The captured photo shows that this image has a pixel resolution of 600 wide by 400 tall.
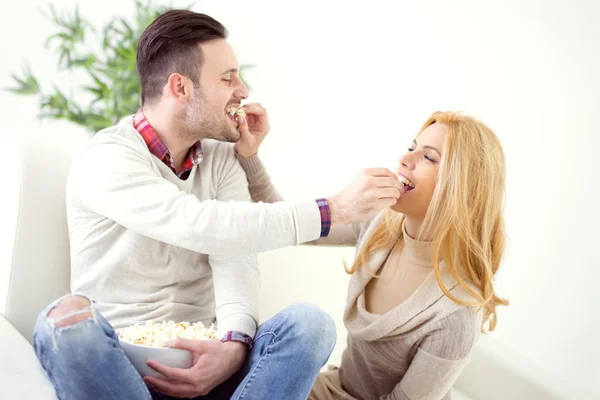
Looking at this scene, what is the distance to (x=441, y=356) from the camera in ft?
5.16

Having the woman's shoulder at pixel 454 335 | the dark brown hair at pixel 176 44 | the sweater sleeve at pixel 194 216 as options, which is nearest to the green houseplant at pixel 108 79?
the dark brown hair at pixel 176 44

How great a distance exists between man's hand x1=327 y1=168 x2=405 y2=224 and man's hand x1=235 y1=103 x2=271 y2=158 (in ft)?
1.46

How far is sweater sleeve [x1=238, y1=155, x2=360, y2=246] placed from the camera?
1.91m

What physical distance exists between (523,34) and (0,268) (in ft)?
6.91

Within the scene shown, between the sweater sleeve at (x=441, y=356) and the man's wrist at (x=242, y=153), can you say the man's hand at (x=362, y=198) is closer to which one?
the sweater sleeve at (x=441, y=356)

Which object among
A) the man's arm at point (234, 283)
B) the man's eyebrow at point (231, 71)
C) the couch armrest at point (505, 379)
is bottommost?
the couch armrest at point (505, 379)

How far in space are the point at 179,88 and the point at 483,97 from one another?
1541 mm

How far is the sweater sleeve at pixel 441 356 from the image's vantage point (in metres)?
1.57

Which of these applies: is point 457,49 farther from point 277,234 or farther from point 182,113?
Answer: point 277,234

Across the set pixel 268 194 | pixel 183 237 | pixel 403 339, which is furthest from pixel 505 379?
pixel 183 237

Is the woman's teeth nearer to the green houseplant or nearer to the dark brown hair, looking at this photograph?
the dark brown hair

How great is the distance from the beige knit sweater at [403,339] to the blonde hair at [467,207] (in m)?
0.05

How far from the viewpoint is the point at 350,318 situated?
5.88ft

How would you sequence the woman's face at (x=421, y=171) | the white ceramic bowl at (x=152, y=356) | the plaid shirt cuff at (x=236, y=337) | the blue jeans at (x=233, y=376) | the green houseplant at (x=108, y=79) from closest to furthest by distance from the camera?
1. the blue jeans at (x=233, y=376)
2. the white ceramic bowl at (x=152, y=356)
3. the plaid shirt cuff at (x=236, y=337)
4. the woman's face at (x=421, y=171)
5. the green houseplant at (x=108, y=79)
